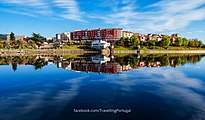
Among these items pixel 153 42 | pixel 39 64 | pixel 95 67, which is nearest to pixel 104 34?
pixel 153 42

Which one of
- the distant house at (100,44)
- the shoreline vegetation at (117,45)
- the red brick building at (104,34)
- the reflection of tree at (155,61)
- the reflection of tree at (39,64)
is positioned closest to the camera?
the reflection of tree at (39,64)

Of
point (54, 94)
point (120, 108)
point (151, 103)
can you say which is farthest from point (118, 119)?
point (54, 94)

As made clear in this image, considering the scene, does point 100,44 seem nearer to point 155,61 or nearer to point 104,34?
Answer: point 104,34

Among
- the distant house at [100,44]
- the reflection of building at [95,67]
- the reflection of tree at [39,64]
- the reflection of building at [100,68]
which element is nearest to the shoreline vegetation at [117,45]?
the distant house at [100,44]

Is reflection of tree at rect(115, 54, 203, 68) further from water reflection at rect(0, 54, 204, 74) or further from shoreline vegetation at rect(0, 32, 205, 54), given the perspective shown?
shoreline vegetation at rect(0, 32, 205, 54)

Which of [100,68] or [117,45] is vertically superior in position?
[117,45]

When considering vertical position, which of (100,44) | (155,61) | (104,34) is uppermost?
(104,34)

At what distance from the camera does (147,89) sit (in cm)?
2008

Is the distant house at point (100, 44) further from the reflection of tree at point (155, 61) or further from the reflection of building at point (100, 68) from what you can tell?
the reflection of building at point (100, 68)

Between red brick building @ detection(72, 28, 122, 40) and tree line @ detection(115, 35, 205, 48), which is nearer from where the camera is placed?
tree line @ detection(115, 35, 205, 48)

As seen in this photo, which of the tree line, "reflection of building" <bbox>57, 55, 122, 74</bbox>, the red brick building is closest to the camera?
"reflection of building" <bbox>57, 55, 122, 74</bbox>

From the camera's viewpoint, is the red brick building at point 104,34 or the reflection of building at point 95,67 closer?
the reflection of building at point 95,67

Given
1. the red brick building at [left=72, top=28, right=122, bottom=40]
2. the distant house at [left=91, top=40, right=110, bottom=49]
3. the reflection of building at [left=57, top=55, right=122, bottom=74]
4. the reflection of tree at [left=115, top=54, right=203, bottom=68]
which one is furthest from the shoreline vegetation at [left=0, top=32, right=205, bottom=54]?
the reflection of building at [left=57, top=55, right=122, bottom=74]

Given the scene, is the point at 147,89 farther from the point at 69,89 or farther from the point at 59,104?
the point at 59,104
